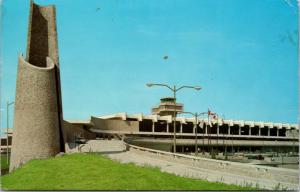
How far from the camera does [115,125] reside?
9612 cm

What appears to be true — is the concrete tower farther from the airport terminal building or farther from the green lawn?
the airport terminal building

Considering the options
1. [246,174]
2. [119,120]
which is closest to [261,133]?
[119,120]

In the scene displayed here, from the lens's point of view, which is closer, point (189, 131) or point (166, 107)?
point (189, 131)

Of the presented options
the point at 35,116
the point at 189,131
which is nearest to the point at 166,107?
the point at 189,131

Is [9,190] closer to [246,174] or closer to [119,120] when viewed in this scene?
[246,174]

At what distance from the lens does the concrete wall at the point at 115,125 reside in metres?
90.9

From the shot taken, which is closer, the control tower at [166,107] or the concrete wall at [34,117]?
the concrete wall at [34,117]

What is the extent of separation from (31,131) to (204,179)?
17.8m

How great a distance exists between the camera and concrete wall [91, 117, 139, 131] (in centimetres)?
9091

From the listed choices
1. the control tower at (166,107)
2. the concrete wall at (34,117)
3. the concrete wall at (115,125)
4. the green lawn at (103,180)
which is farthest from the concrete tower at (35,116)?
the control tower at (166,107)

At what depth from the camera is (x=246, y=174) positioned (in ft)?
75.3

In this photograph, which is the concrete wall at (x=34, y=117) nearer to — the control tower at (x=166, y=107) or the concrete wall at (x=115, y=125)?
the concrete wall at (x=115, y=125)

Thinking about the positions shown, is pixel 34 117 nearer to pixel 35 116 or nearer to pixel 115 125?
pixel 35 116

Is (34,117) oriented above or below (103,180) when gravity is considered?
above
